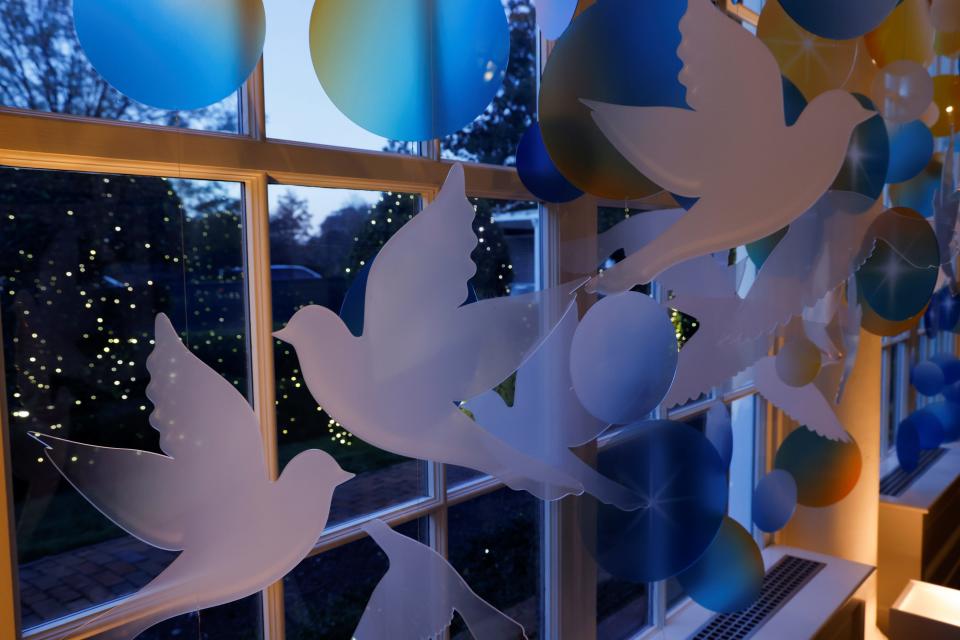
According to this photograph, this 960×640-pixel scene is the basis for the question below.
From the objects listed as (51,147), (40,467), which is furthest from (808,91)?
(40,467)

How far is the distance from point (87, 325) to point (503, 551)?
756 millimetres

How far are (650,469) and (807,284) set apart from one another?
1.63 feet

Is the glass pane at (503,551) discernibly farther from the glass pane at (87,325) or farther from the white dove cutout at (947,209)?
the white dove cutout at (947,209)

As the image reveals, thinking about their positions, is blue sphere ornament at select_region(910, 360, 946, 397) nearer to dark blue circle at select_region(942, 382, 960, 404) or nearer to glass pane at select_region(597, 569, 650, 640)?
dark blue circle at select_region(942, 382, 960, 404)

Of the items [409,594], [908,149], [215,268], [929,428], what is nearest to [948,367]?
[929,428]

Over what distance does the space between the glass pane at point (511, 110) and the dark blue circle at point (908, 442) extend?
2122 millimetres

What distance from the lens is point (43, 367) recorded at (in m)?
0.70

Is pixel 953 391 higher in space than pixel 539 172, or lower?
lower

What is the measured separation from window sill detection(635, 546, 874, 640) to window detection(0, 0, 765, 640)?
0.73 m

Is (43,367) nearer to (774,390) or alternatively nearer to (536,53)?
(536,53)

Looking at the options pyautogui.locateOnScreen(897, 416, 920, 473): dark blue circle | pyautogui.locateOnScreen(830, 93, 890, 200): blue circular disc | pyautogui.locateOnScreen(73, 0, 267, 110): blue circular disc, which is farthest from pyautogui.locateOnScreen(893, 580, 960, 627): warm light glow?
pyautogui.locateOnScreen(73, 0, 267, 110): blue circular disc

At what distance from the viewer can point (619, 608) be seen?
4.65 ft

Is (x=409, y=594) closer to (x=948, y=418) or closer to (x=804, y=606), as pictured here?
(x=804, y=606)

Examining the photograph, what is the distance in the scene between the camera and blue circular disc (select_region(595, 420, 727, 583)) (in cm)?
112
